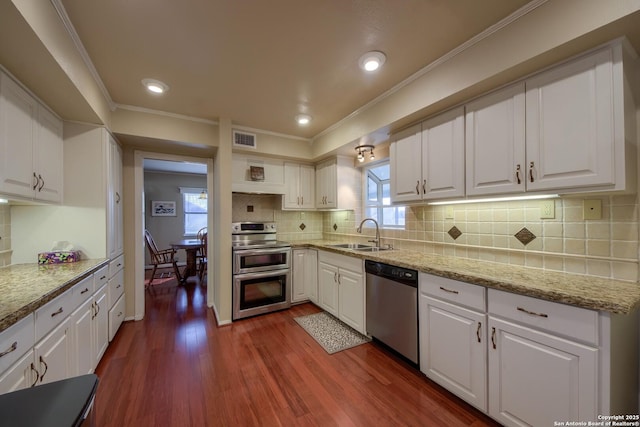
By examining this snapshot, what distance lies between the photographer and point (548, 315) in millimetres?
1244

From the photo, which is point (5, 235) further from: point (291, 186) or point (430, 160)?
point (430, 160)

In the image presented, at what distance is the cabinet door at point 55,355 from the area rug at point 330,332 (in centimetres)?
182

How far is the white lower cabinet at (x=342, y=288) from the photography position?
255 centimetres

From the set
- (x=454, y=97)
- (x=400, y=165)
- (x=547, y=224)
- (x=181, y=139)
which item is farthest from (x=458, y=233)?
(x=181, y=139)

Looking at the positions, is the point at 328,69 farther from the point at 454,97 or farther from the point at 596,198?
the point at 596,198

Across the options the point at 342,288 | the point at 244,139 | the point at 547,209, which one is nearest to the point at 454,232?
the point at 547,209

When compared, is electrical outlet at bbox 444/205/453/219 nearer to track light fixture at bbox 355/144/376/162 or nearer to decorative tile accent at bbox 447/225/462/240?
decorative tile accent at bbox 447/225/462/240

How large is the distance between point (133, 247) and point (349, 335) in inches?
107

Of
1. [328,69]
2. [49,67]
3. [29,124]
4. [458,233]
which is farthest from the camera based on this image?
[458,233]

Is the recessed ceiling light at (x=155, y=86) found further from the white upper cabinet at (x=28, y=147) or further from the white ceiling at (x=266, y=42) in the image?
the white upper cabinet at (x=28, y=147)

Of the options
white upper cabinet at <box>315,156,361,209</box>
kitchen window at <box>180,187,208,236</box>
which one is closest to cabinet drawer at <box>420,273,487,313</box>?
white upper cabinet at <box>315,156,361,209</box>

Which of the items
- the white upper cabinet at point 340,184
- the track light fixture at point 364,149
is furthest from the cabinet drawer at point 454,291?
the white upper cabinet at point 340,184

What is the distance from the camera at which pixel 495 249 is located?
6.46 ft

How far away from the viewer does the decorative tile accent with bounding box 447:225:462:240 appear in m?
2.25
